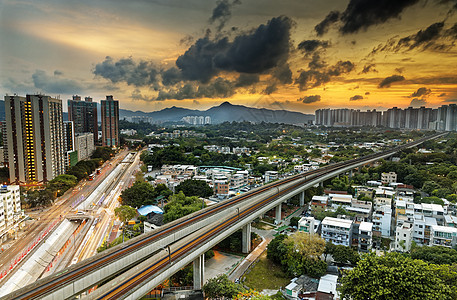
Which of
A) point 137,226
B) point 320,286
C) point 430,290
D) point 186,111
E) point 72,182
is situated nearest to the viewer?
point 430,290

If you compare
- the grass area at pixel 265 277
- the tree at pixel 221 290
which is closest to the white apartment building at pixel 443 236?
the grass area at pixel 265 277

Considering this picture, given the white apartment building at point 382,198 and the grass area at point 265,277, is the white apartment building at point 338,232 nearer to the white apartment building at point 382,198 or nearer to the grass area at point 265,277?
the grass area at point 265,277

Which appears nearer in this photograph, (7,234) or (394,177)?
(7,234)

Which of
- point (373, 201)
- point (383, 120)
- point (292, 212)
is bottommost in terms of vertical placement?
point (292, 212)

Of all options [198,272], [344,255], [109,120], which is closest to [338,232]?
[344,255]

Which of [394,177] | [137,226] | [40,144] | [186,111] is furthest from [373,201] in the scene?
[186,111]

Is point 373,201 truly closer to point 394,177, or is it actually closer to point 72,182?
point 394,177

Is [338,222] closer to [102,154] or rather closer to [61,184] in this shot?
[61,184]
